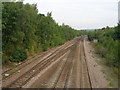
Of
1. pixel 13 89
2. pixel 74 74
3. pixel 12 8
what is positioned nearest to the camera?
pixel 13 89

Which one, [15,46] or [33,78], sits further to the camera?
[15,46]

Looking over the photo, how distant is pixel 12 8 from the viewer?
2791 cm

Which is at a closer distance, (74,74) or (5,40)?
(74,74)

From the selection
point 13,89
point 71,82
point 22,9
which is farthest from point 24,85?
point 22,9

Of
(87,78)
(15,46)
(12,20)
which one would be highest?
(12,20)

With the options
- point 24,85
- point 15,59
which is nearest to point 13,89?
point 24,85

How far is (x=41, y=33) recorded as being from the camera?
4894 centimetres

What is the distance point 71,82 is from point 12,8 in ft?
50.2

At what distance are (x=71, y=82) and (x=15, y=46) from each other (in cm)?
1654

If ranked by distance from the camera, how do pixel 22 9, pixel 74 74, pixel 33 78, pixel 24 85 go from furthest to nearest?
pixel 22 9
pixel 74 74
pixel 33 78
pixel 24 85

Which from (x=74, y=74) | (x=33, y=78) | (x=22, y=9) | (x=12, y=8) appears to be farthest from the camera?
(x=22, y=9)

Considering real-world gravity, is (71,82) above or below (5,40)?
below

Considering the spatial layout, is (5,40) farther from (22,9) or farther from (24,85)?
(24,85)

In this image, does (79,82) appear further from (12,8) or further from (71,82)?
(12,8)
